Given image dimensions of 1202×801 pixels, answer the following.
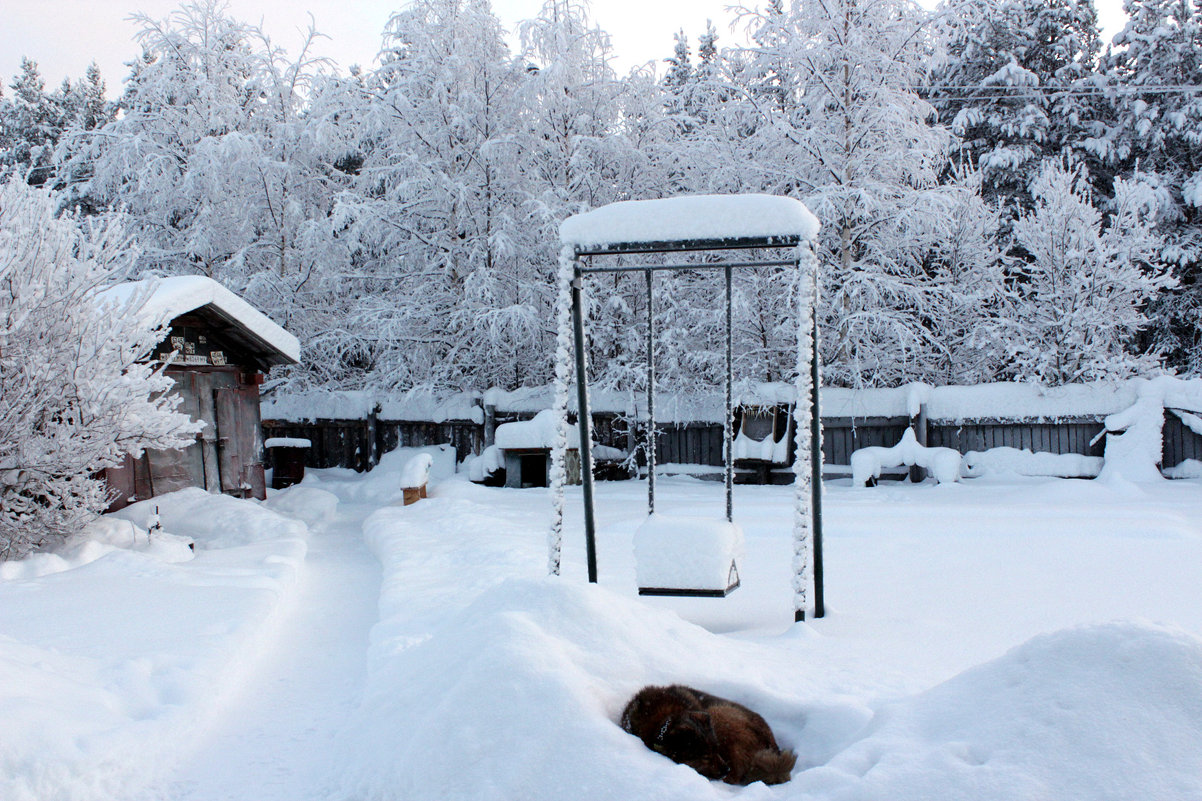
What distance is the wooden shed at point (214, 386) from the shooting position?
10.9m

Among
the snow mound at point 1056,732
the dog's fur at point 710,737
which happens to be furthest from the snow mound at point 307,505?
the snow mound at point 1056,732

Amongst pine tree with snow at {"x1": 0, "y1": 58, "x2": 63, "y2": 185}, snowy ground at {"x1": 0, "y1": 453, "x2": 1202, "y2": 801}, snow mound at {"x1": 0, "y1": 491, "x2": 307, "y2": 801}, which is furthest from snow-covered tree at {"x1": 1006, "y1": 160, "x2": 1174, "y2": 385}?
pine tree with snow at {"x1": 0, "y1": 58, "x2": 63, "y2": 185}

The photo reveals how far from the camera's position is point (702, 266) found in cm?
599

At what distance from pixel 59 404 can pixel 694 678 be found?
21.9 feet

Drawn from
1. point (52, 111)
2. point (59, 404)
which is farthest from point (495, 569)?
point (52, 111)

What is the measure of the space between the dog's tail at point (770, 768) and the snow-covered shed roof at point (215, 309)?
789 centimetres

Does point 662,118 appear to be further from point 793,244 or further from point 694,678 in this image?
point 694,678

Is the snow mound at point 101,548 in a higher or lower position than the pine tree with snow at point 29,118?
lower

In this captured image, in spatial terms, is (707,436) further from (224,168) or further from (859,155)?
(224,168)

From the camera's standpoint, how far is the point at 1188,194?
19906 millimetres

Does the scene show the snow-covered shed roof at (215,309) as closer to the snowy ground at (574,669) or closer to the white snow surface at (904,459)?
the snowy ground at (574,669)

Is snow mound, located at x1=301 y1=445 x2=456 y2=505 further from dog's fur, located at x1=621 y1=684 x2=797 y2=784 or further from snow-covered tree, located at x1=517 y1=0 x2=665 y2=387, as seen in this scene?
dog's fur, located at x1=621 y1=684 x2=797 y2=784

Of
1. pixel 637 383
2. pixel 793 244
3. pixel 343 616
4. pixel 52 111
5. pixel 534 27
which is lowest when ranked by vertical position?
pixel 343 616

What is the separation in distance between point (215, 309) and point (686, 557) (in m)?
8.59
